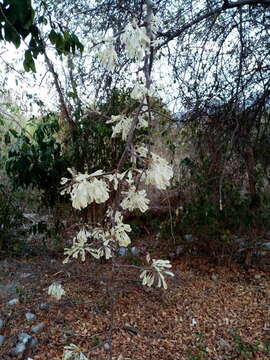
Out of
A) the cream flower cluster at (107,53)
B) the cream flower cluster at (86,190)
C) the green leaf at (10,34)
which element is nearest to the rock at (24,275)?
the green leaf at (10,34)

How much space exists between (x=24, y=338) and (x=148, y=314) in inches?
32.9

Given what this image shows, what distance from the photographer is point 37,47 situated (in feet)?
5.81

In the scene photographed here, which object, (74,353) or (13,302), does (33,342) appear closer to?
(13,302)

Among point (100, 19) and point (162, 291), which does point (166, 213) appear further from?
point (100, 19)

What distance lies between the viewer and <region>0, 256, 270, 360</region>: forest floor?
6.75 feet

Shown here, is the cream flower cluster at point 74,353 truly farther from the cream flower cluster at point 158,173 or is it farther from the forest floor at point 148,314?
the cream flower cluster at point 158,173

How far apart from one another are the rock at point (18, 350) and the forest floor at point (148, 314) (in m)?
0.03

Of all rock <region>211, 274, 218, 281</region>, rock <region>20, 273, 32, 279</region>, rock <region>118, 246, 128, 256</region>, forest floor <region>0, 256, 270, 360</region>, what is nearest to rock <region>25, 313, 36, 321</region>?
forest floor <region>0, 256, 270, 360</region>

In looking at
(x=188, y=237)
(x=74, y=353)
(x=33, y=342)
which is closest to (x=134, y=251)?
(x=188, y=237)

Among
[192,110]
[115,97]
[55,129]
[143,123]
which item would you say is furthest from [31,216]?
[143,123]

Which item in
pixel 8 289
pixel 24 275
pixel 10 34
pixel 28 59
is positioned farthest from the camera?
pixel 24 275

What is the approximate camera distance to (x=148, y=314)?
7.79 feet

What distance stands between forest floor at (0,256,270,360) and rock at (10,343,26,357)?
3 cm

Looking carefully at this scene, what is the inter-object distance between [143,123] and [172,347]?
1.53m
